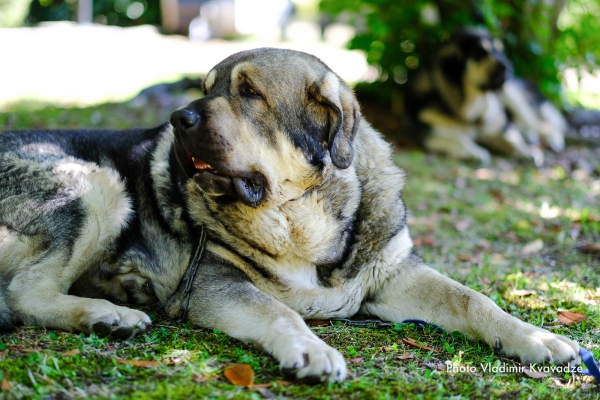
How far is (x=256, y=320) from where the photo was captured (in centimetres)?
317

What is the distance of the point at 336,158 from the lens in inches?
132

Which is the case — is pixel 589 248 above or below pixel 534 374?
below

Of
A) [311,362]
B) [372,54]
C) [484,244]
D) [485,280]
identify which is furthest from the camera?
[372,54]

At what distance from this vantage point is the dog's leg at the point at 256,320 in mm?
2791

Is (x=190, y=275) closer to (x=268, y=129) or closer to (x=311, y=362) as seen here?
(x=268, y=129)

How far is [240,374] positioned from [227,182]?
41.0 inches

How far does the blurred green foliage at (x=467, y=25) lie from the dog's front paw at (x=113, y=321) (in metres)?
7.37

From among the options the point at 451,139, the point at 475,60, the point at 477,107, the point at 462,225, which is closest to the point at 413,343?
the point at 462,225

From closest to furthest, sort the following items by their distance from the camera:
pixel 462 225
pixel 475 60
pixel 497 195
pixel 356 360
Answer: pixel 356 360
pixel 462 225
pixel 497 195
pixel 475 60

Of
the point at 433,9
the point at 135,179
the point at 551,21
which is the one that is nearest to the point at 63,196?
the point at 135,179

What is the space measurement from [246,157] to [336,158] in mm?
508

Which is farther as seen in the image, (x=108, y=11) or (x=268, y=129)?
(x=108, y=11)

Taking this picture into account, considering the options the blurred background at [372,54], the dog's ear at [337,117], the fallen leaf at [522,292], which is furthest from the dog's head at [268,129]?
the blurred background at [372,54]

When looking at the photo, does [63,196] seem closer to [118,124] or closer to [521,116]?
[118,124]
